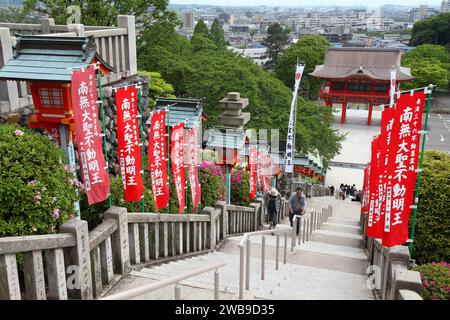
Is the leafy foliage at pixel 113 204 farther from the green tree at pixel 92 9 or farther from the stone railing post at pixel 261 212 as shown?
the green tree at pixel 92 9

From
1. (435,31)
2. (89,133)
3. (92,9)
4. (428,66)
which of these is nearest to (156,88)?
(92,9)

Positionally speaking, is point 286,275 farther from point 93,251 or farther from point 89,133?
A: point 89,133

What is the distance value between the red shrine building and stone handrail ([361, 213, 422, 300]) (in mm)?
36252

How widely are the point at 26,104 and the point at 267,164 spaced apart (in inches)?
316

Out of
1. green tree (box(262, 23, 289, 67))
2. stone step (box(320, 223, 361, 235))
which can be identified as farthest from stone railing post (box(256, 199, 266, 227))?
Result: green tree (box(262, 23, 289, 67))

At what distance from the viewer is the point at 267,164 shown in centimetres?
A: 1434

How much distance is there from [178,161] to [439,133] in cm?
4153

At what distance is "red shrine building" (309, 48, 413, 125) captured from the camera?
40.5 m

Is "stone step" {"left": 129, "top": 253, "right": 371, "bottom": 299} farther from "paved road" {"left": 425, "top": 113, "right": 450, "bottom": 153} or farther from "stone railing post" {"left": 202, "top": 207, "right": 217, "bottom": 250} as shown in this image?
"paved road" {"left": 425, "top": 113, "right": 450, "bottom": 153}

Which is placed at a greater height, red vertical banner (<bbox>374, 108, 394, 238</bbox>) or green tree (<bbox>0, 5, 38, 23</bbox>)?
green tree (<bbox>0, 5, 38, 23</bbox>)

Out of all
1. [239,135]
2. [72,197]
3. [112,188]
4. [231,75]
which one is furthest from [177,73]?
[72,197]

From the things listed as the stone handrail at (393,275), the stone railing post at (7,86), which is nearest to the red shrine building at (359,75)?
the stone handrail at (393,275)

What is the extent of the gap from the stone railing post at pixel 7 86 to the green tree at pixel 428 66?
47.5 m
